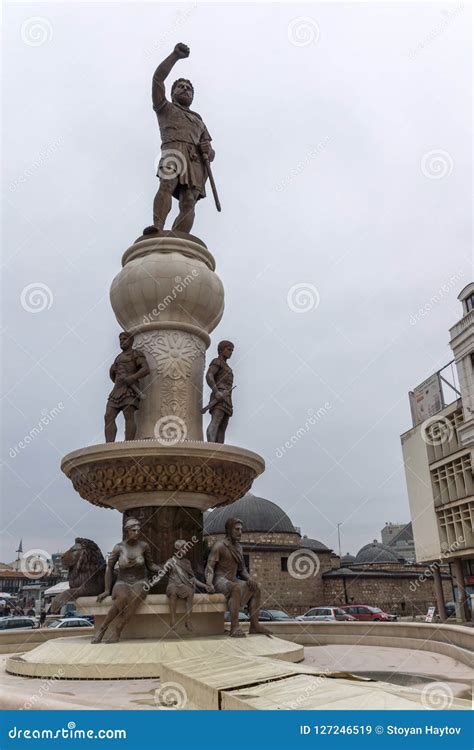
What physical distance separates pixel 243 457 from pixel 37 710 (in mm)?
4494

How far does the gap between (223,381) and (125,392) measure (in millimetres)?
1499

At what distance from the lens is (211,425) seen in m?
9.03

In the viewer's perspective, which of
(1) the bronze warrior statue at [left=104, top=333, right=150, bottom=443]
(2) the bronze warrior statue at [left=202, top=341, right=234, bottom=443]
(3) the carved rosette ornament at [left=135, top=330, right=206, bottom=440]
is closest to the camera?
(1) the bronze warrior statue at [left=104, top=333, right=150, bottom=443]

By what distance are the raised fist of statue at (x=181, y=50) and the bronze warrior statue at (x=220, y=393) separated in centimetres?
468

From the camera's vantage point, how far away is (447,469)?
30.2 metres

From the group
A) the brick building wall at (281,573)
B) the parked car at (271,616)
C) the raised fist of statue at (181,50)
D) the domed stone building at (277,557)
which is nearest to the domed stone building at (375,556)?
the domed stone building at (277,557)

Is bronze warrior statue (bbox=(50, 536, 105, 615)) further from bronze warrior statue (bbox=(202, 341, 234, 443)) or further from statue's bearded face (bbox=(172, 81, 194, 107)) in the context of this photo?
statue's bearded face (bbox=(172, 81, 194, 107))

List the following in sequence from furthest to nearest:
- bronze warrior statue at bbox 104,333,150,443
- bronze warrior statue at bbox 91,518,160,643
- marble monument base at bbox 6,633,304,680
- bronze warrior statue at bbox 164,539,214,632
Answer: bronze warrior statue at bbox 104,333,150,443 < bronze warrior statue at bbox 164,539,214,632 < bronze warrior statue at bbox 91,518,160,643 < marble monument base at bbox 6,633,304,680

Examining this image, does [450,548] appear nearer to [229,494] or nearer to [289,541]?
[289,541]

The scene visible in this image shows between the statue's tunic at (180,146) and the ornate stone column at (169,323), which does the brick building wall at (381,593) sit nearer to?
the ornate stone column at (169,323)

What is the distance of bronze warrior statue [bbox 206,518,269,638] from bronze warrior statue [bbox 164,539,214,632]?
8.1 inches

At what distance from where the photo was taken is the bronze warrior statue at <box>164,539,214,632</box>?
7102 mm

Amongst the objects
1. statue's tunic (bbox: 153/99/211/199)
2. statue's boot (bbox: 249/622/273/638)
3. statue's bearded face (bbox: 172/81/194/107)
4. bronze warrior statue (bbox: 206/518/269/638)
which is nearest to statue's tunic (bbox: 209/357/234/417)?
bronze warrior statue (bbox: 206/518/269/638)

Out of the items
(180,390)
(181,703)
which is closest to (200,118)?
(180,390)
